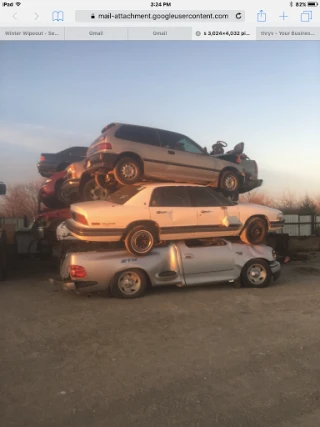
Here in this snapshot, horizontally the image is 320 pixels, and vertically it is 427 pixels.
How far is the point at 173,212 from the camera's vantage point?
6590mm

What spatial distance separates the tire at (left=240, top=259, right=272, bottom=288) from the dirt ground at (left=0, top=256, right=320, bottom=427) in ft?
1.33

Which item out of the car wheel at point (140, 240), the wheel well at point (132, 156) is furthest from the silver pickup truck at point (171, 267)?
the wheel well at point (132, 156)

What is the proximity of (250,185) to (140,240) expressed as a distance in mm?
3071

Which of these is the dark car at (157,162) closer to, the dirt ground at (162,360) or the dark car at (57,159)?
the dark car at (57,159)

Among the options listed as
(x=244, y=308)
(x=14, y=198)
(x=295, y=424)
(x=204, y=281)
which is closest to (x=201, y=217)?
(x=204, y=281)

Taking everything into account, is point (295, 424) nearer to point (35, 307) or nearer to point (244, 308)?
point (244, 308)

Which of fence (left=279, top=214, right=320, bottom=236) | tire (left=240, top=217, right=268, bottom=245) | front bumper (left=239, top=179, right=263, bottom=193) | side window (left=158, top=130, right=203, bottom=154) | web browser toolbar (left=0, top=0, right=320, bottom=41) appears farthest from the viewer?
fence (left=279, top=214, right=320, bottom=236)

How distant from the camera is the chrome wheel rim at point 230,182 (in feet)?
25.9

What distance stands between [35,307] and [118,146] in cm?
312

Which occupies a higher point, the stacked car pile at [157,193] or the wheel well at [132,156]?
the wheel well at [132,156]

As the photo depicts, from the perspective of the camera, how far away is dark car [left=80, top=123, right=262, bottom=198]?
6902 millimetres

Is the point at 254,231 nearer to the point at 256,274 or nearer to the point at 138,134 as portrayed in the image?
the point at 256,274

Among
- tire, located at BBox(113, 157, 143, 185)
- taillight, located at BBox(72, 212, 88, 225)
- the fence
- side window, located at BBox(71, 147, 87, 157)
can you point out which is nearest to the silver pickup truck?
taillight, located at BBox(72, 212, 88, 225)

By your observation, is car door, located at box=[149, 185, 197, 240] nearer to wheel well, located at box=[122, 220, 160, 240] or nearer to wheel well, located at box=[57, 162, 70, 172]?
wheel well, located at box=[122, 220, 160, 240]
